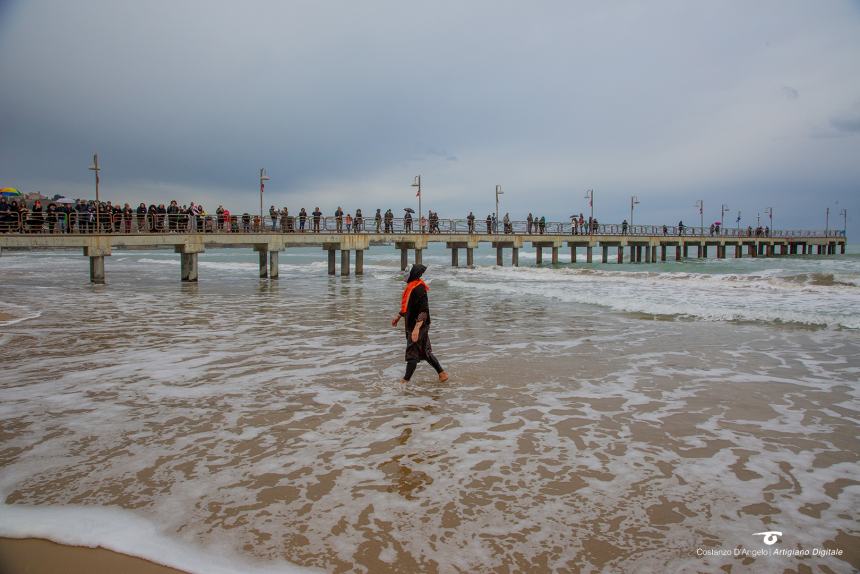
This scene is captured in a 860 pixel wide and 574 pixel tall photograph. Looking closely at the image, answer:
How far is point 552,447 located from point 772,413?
10.3 ft

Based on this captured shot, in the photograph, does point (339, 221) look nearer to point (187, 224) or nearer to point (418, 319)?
point (187, 224)

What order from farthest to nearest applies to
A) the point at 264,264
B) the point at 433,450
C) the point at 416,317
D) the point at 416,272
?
the point at 264,264
the point at 416,317
the point at 416,272
the point at 433,450

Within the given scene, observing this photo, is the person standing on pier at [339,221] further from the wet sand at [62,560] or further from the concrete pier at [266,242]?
the wet sand at [62,560]

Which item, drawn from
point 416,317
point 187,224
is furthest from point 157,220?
point 416,317

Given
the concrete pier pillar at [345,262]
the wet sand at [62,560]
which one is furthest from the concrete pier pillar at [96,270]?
the wet sand at [62,560]

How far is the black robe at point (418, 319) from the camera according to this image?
7.38m

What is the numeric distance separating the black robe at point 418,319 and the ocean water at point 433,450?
557 millimetres

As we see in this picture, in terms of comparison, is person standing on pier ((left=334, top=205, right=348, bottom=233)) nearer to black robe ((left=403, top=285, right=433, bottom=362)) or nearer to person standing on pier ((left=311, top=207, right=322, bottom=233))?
person standing on pier ((left=311, top=207, right=322, bottom=233))

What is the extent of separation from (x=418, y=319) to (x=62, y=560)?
15.4ft

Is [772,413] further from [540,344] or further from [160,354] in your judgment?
[160,354]

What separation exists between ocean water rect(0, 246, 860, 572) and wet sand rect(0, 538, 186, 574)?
0.10 metres

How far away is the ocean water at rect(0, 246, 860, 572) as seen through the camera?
364 cm

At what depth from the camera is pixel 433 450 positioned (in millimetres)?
5320

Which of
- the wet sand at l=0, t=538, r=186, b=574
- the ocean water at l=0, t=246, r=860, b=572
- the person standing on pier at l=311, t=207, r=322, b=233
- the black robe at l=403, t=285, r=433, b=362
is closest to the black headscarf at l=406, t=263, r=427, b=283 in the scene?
the black robe at l=403, t=285, r=433, b=362
